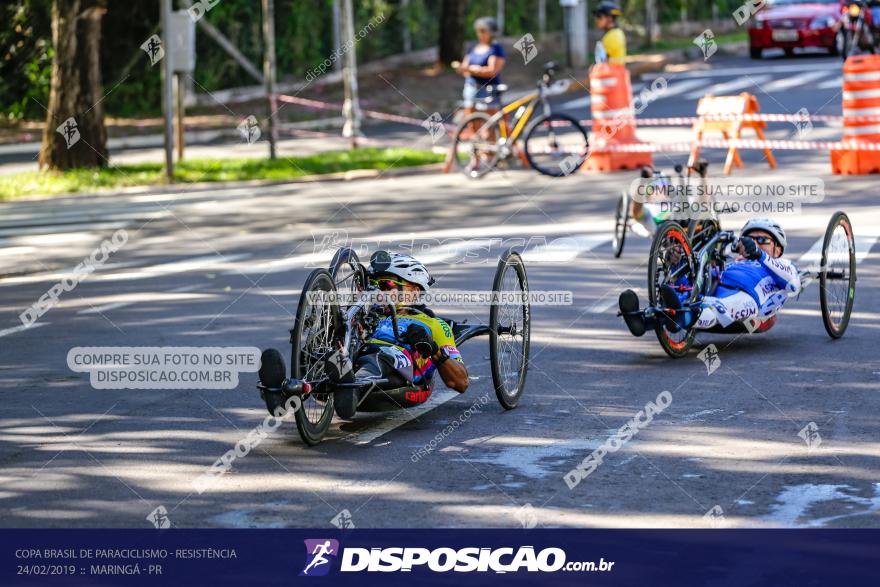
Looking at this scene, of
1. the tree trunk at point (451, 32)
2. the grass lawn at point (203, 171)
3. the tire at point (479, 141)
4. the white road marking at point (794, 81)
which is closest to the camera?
the tire at point (479, 141)

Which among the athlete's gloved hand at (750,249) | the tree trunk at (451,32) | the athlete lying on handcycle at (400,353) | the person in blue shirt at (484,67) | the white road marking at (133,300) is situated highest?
the tree trunk at (451,32)

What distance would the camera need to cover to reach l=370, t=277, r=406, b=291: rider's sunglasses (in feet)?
31.0

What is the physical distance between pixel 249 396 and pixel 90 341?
274 centimetres

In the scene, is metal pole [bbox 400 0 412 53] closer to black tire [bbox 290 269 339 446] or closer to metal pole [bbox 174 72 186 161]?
metal pole [bbox 174 72 186 161]

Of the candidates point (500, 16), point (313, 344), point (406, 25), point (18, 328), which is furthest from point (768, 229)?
point (500, 16)

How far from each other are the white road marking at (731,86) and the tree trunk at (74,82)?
Result: 1174 cm

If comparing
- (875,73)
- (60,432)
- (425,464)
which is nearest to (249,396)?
(60,432)

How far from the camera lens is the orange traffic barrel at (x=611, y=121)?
22938 mm

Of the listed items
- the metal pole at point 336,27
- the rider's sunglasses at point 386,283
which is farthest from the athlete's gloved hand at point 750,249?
the metal pole at point 336,27

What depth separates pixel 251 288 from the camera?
14.9m

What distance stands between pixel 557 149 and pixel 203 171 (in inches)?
215

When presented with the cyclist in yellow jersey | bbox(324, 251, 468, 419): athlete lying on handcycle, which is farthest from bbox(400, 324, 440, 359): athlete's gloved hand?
the cyclist in yellow jersey

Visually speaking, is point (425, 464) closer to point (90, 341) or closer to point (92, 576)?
point (92, 576)

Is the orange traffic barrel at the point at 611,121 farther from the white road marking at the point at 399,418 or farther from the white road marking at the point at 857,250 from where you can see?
the white road marking at the point at 399,418
